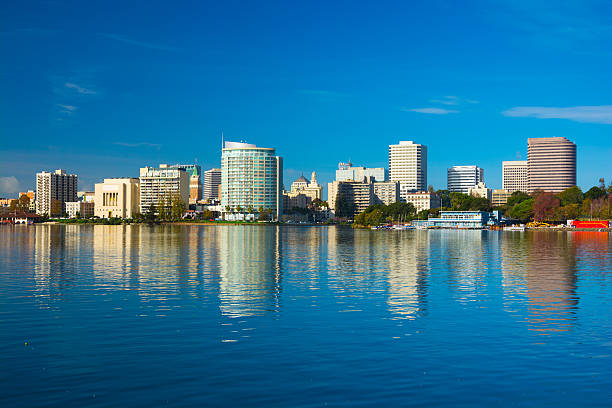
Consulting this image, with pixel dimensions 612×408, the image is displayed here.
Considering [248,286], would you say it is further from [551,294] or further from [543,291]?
[551,294]

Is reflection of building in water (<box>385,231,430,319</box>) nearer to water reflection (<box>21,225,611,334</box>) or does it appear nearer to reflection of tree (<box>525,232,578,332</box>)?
water reflection (<box>21,225,611,334</box>)

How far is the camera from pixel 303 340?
78.6ft

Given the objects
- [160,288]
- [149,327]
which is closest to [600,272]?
[160,288]

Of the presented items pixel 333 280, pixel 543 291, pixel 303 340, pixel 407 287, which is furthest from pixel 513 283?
pixel 303 340

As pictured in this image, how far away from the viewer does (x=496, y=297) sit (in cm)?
3550

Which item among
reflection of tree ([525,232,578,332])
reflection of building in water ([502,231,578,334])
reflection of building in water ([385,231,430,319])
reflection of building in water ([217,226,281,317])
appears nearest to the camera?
reflection of tree ([525,232,578,332])

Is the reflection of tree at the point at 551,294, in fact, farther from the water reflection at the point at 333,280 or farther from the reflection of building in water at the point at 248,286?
the reflection of building in water at the point at 248,286

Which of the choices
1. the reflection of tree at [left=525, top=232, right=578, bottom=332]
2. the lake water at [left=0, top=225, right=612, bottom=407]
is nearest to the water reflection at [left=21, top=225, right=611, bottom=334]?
the reflection of tree at [left=525, top=232, right=578, bottom=332]

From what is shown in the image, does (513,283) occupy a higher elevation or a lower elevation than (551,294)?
higher

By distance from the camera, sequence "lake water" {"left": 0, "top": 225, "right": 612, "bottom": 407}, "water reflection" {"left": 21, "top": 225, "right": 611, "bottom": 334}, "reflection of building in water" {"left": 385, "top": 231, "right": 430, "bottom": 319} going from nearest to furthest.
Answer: "lake water" {"left": 0, "top": 225, "right": 612, "bottom": 407}, "reflection of building in water" {"left": 385, "top": 231, "right": 430, "bottom": 319}, "water reflection" {"left": 21, "top": 225, "right": 611, "bottom": 334}

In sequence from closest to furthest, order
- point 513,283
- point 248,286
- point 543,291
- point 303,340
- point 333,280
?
1. point 303,340
2. point 543,291
3. point 248,286
4. point 513,283
5. point 333,280

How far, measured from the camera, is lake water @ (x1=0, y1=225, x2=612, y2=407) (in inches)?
688

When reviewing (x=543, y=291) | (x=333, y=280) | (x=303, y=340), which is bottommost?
(x=303, y=340)

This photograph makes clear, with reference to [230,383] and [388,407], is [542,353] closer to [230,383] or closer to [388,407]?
[388,407]
